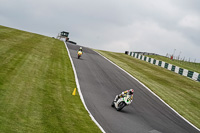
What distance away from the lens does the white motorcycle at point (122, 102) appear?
556 inches

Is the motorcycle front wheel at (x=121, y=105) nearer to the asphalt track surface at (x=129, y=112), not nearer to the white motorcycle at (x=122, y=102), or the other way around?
the white motorcycle at (x=122, y=102)

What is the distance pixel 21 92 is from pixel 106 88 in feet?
25.4

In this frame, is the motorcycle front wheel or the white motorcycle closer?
the white motorcycle

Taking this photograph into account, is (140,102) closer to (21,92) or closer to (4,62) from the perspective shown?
(21,92)

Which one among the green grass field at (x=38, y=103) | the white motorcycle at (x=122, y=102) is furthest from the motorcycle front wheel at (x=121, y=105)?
the green grass field at (x=38, y=103)

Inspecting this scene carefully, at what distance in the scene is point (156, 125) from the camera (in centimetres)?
1339

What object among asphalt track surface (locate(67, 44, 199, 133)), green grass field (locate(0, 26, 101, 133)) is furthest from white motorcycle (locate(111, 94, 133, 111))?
green grass field (locate(0, 26, 101, 133))

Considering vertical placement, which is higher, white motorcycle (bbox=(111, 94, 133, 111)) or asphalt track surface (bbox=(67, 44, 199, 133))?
white motorcycle (bbox=(111, 94, 133, 111))

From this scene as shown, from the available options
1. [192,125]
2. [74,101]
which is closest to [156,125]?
[192,125]

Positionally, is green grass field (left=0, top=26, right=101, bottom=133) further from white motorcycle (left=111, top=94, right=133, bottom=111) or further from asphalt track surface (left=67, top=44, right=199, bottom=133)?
white motorcycle (left=111, top=94, right=133, bottom=111)

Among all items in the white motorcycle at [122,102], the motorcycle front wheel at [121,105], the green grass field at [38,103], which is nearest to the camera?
the green grass field at [38,103]

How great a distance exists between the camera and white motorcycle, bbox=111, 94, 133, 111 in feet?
46.3

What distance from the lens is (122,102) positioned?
1430 centimetres

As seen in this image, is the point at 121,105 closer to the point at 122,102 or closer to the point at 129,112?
the point at 122,102
